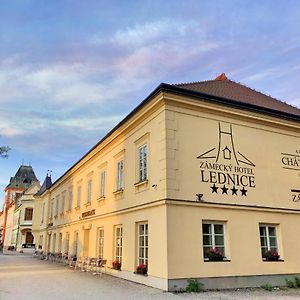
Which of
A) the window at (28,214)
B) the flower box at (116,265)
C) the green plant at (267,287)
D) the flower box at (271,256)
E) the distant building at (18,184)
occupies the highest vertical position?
the distant building at (18,184)

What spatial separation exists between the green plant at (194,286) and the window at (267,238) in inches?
120

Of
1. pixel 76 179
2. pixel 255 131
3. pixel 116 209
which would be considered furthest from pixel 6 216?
pixel 255 131

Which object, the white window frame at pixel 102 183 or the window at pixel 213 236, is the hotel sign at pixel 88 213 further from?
the window at pixel 213 236

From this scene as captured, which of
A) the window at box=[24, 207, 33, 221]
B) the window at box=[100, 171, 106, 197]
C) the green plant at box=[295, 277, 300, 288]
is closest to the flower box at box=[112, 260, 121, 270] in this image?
the window at box=[100, 171, 106, 197]

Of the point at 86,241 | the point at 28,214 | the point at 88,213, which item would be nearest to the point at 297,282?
the point at 88,213

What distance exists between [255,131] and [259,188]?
7.33 feet

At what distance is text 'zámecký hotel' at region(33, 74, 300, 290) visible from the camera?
11.0m

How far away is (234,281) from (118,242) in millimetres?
5555

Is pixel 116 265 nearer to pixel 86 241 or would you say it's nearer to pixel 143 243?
pixel 143 243

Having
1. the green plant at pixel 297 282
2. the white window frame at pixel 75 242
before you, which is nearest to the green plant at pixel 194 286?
the green plant at pixel 297 282

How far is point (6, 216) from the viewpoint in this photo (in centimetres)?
7688

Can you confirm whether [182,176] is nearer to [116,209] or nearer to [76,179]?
[116,209]

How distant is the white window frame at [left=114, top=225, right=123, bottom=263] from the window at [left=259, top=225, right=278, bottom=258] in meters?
5.64

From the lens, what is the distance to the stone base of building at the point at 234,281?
10.3 metres
